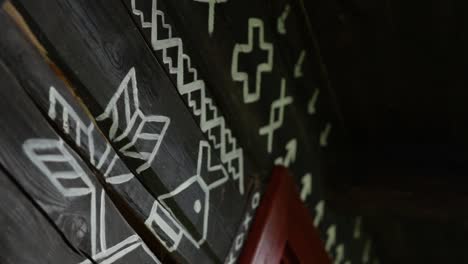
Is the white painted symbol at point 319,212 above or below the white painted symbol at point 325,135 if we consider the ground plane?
below

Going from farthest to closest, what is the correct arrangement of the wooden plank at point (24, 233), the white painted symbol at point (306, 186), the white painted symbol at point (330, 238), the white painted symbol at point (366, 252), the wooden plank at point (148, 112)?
the white painted symbol at point (366, 252) < the white painted symbol at point (330, 238) < the white painted symbol at point (306, 186) < the wooden plank at point (148, 112) < the wooden plank at point (24, 233)

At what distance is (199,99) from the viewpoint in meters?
1.14

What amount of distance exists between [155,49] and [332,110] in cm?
99

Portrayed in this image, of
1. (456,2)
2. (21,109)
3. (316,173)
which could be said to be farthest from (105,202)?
(316,173)

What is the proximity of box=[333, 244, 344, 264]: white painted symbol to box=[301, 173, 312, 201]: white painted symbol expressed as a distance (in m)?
0.36

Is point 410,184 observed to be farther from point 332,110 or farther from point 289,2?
point 289,2

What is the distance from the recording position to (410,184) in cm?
179

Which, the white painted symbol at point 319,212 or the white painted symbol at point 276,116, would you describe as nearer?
the white painted symbol at point 276,116

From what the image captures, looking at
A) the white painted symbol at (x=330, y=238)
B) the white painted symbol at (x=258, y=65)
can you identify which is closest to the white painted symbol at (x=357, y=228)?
the white painted symbol at (x=330, y=238)

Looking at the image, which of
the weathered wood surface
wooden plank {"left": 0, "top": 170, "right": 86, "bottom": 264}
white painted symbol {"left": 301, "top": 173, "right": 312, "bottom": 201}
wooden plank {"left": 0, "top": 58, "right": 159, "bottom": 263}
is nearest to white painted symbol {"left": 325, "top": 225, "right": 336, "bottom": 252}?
the weathered wood surface

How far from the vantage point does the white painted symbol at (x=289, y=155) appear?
1.60 m

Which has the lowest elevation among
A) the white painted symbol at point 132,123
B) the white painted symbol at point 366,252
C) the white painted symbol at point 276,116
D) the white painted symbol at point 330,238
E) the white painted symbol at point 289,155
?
the white painted symbol at point 366,252

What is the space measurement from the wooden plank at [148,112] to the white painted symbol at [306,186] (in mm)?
436

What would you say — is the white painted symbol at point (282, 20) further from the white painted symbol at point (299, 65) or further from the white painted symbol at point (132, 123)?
the white painted symbol at point (132, 123)
